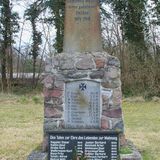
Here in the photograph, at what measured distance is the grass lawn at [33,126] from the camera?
27.6 feet

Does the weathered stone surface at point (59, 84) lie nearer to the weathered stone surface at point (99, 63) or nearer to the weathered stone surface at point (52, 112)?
the weathered stone surface at point (52, 112)

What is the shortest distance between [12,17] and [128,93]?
735cm

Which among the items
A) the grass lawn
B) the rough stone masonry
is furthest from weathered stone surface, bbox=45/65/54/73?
the grass lawn

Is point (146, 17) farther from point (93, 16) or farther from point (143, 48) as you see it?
point (93, 16)

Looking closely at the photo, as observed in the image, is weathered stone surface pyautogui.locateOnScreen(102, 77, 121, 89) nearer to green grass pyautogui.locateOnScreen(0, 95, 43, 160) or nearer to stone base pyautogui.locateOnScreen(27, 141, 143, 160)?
stone base pyautogui.locateOnScreen(27, 141, 143, 160)

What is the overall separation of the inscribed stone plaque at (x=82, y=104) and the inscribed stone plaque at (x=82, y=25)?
1.86 feet

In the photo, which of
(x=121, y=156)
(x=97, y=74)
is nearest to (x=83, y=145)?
(x=121, y=156)

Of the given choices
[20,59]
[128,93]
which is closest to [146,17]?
[128,93]

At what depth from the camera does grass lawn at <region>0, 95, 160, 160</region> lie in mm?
8406

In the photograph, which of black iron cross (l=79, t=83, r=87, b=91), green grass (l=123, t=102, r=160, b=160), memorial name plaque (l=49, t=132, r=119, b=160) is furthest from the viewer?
green grass (l=123, t=102, r=160, b=160)

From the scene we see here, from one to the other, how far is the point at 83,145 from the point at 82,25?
6.30 ft

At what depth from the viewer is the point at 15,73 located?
911 inches

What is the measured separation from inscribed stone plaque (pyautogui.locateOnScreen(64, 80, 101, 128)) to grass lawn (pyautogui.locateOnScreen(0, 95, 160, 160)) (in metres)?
1.07

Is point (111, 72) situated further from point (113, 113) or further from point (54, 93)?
point (54, 93)
